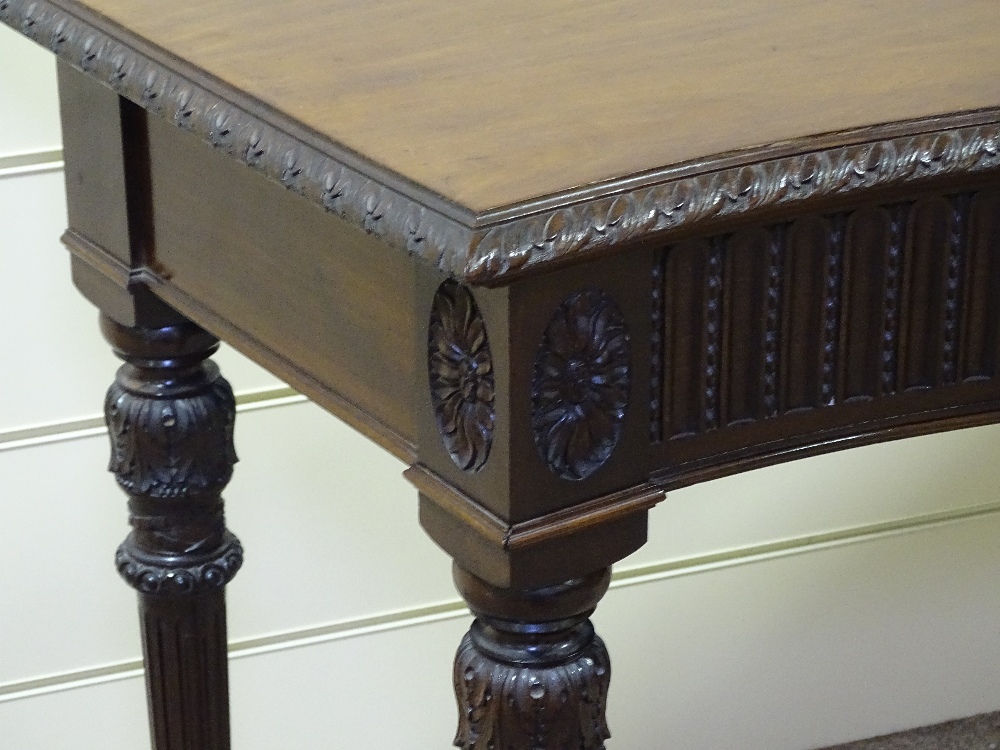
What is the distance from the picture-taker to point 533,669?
650 mm

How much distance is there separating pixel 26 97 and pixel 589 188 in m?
0.81

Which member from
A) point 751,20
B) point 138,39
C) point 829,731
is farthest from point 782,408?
point 829,731

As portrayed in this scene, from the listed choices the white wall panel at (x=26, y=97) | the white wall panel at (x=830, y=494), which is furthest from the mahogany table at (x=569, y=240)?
the white wall panel at (x=830, y=494)

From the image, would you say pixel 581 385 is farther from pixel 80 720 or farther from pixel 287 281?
pixel 80 720

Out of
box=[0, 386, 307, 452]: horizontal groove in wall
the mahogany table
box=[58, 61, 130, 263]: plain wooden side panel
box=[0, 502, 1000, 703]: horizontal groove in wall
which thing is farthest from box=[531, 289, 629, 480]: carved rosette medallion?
box=[0, 502, 1000, 703]: horizontal groove in wall

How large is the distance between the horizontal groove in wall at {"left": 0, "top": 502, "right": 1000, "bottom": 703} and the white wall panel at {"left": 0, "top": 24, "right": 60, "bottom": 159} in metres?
0.50

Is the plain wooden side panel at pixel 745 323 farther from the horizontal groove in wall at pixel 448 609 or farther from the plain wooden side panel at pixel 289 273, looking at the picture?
the horizontal groove in wall at pixel 448 609

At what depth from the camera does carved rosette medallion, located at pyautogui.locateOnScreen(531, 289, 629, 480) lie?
568 mm

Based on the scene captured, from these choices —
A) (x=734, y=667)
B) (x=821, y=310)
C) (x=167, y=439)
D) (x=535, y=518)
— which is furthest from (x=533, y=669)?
(x=734, y=667)

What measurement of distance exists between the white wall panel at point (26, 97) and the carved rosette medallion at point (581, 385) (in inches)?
30.4

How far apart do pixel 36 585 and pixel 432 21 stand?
80cm

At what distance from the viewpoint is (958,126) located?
A: 58cm

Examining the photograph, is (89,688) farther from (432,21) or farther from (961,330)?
(961,330)

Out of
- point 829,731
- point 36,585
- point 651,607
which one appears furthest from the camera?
point 829,731
